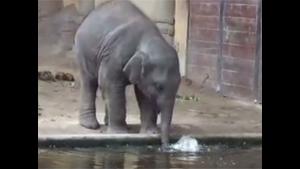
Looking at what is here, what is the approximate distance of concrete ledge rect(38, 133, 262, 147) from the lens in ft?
22.2

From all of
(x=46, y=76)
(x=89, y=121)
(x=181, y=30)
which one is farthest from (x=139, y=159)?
(x=181, y=30)

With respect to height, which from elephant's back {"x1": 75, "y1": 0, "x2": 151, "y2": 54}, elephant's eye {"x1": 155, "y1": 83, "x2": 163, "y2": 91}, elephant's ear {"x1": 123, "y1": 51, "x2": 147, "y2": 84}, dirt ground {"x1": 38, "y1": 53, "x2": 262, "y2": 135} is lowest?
dirt ground {"x1": 38, "y1": 53, "x2": 262, "y2": 135}

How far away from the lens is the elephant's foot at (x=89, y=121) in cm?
768

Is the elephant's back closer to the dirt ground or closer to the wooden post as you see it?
the dirt ground

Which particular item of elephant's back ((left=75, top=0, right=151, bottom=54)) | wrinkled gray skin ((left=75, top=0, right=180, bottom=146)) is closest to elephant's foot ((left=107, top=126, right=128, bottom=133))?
wrinkled gray skin ((left=75, top=0, right=180, bottom=146))

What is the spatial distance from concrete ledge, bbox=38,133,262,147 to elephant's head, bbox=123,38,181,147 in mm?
247

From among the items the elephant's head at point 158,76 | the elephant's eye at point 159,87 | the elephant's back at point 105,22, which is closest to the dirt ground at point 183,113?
the elephant's head at point 158,76

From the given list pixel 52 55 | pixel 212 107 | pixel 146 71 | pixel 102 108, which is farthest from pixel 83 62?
pixel 52 55

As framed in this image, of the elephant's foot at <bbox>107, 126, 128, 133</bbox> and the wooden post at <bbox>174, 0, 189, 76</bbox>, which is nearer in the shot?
the elephant's foot at <bbox>107, 126, 128, 133</bbox>

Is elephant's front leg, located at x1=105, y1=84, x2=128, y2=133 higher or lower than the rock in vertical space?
higher

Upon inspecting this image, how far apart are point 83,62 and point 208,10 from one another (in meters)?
4.14

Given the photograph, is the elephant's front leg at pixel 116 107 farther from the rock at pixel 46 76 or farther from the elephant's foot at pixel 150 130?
the rock at pixel 46 76

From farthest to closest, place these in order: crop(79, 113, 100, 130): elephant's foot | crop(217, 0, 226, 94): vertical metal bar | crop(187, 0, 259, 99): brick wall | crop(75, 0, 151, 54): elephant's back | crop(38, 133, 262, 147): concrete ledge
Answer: crop(217, 0, 226, 94): vertical metal bar < crop(187, 0, 259, 99): brick wall < crop(79, 113, 100, 130): elephant's foot < crop(75, 0, 151, 54): elephant's back < crop(38, 133, 262, 147): concrete ledge
